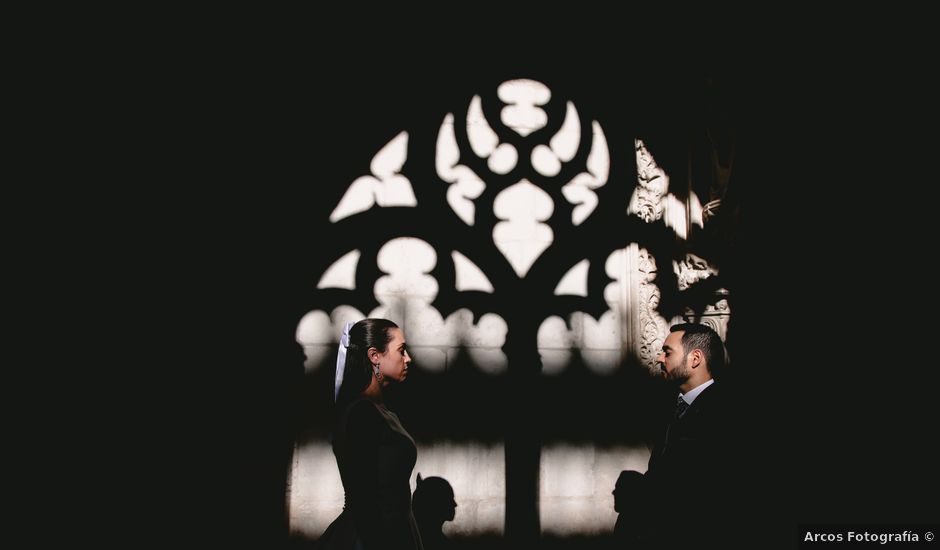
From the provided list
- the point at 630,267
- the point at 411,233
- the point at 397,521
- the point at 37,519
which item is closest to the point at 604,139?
the point at 630,267

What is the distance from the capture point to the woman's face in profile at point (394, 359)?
2.13 metres

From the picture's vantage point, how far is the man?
2.02m

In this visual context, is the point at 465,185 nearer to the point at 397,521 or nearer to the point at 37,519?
the point at 397,521

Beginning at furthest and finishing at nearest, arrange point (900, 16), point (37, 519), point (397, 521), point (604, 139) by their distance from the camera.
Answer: point (604, 139) < point (37, 519) < point (900, 16) < point (397, 521)

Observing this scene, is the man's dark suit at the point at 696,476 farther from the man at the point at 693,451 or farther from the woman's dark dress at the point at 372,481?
the woman's dark dress at the point at 372,481

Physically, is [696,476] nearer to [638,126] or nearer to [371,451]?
[371,451]

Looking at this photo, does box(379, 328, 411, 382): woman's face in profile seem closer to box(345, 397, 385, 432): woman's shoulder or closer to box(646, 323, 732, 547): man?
box(345, 397, 385, 432): woman's shoulder

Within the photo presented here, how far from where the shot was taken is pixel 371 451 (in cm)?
189

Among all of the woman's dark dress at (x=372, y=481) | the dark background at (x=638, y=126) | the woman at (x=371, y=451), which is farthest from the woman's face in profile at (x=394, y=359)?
the dark background at (x=638, y=126)

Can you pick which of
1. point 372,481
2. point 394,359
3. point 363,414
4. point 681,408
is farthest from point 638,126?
point 372,481

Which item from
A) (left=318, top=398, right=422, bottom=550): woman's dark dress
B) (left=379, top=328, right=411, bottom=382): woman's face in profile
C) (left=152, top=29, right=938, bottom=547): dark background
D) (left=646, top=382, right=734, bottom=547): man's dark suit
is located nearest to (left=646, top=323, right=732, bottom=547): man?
(left=646, top=382, right=734, bottom=547): man's dark suit

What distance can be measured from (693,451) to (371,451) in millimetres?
1133

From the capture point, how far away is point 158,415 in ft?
9.34

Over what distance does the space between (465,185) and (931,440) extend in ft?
7.97
